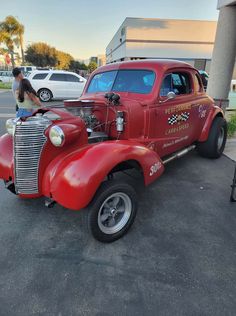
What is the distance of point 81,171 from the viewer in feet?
8.44

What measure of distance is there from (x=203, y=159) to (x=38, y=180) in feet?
12.9

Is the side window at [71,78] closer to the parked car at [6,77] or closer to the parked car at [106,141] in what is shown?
the parked car at [106,141]

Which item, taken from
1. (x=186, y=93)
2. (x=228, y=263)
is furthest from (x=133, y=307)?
(x=186, y=93)

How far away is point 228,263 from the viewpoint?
102 inches

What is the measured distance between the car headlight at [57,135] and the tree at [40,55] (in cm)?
6153

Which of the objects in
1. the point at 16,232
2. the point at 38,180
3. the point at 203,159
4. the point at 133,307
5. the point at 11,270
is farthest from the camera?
the point at 203,159

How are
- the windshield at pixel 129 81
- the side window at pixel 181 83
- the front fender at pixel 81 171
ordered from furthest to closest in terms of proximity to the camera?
the side window at pixel 181 83
the windshield at pixel 129 81
the front fender at pixel 81 171

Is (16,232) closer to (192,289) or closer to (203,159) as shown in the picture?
(192,289)

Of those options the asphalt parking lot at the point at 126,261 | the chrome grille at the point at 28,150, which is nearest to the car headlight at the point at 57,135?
the chrome grille at the point at 28,150

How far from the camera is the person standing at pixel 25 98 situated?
5.27m

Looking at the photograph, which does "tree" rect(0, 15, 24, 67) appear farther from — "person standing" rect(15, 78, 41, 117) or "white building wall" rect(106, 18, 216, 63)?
"person standing" rect(15, 78, 41, 117)

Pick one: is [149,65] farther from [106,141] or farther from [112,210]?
[112,210]

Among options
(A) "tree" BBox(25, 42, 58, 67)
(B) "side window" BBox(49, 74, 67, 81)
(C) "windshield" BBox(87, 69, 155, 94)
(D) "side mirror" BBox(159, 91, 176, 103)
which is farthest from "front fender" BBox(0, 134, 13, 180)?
(A) "tree" BBox(25, 42, 58, 67)

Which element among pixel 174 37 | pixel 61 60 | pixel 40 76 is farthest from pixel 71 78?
pixel 61 60
